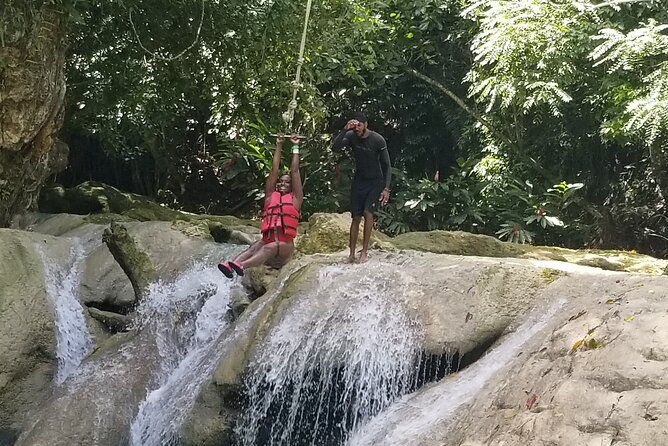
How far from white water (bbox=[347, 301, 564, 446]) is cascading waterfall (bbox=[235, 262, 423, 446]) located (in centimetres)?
26

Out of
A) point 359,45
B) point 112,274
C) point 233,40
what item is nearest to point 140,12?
point 233,40

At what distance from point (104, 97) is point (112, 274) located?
401 centimetres

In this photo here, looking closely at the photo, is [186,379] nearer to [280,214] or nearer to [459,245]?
[280,214]

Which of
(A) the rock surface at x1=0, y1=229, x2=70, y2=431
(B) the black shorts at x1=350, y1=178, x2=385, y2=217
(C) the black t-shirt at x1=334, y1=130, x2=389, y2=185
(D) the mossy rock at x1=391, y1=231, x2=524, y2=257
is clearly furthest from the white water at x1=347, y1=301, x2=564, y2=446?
(A) the rock surface at x1=0, y1=229, x2=70, y2=431

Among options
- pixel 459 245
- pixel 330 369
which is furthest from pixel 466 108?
pixel 330 369

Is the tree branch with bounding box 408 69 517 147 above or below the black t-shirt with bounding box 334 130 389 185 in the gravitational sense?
above

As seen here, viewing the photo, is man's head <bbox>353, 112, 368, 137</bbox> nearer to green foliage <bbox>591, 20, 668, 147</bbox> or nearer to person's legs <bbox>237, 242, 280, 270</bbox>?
person's legs <bbox>237, 242, 280, 270</bbox>

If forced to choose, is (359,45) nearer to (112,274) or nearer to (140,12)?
(140,12)

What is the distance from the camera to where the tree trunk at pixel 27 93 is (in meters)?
8.18

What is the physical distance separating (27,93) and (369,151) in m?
4.53

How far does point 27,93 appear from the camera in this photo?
8.75 meters

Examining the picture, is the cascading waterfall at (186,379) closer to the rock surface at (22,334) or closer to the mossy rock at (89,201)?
the rock surface at (22,334)

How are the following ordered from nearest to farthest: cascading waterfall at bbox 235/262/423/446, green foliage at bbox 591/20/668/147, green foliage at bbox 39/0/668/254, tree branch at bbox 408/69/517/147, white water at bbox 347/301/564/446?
white water at bbox 347/301/564/446, cascading waterfall at bbox 235/262/423/446, green foliage at bbox 591/20/668/147, green foliage at bbox 39/0/668/254, tree branch at bbox 408/69/517/147

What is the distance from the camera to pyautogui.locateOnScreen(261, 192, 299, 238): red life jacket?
7247 mm
